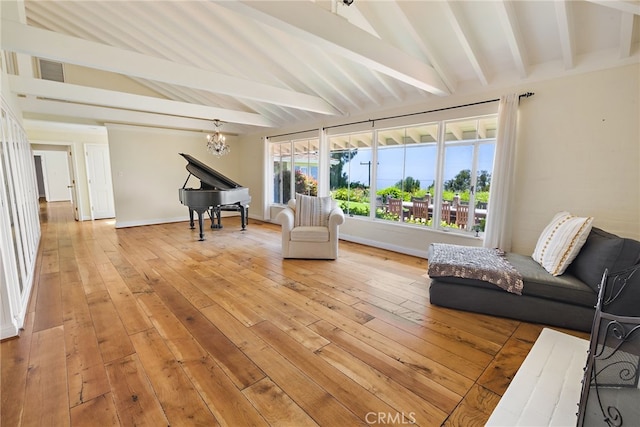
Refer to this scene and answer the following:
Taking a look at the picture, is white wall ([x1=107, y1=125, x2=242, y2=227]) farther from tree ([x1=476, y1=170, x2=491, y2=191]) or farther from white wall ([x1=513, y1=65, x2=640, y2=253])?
white wall ([x1=513, y1=65, x2=640, y2=253])

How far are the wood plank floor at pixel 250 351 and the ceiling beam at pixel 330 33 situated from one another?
242 cm

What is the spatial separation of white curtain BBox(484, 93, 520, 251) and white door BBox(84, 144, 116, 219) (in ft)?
29.2

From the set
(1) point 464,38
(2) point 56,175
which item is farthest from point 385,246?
(2) point 56,175

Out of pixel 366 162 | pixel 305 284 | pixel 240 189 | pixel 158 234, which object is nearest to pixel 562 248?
pixel 305 284

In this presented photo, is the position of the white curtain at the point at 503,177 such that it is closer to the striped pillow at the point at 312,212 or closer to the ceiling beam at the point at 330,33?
the ceiling beam at the point at 330,33

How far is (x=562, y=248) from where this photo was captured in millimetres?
2514

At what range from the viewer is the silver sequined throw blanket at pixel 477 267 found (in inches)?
96.9

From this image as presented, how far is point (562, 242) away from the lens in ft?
8.32

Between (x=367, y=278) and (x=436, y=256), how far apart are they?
0.91 metres

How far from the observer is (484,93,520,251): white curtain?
3.30 m

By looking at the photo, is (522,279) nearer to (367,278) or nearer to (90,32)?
(367,278)

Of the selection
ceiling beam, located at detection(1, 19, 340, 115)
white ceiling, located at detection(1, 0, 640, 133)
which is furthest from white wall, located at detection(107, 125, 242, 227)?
ceiling beam, located at detection(1, 19, 340, 115)

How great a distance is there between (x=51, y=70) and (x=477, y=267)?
8593 millimetres

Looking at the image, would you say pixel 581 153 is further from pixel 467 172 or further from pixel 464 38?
pixel 464 38
